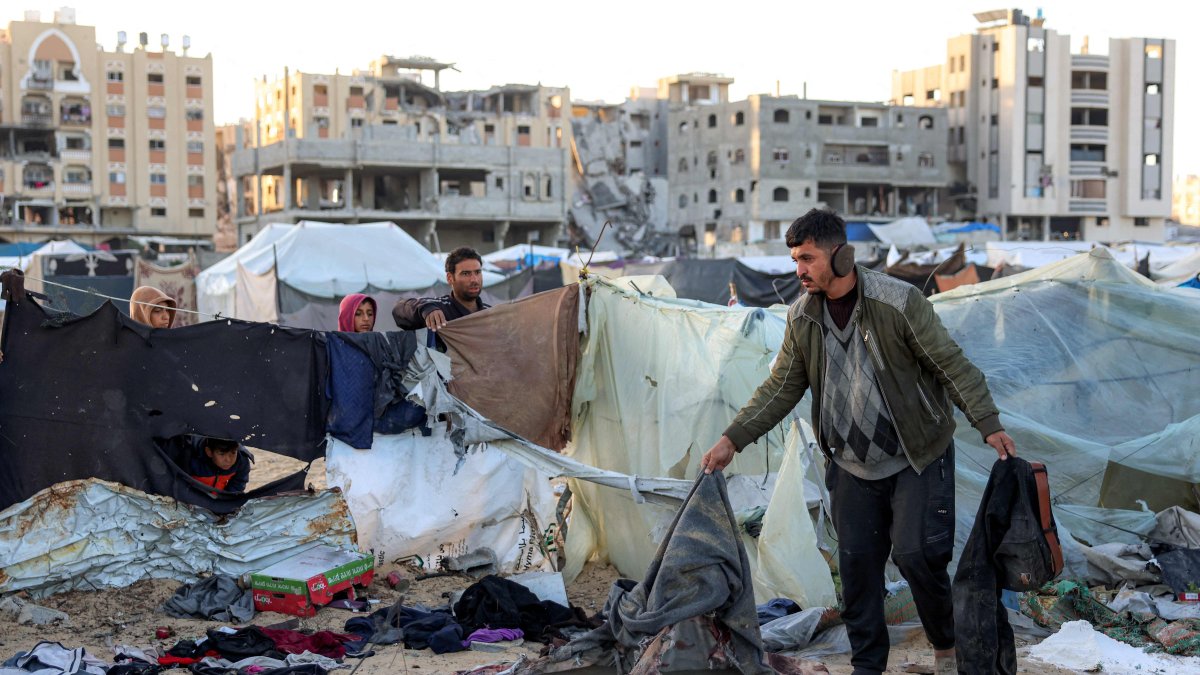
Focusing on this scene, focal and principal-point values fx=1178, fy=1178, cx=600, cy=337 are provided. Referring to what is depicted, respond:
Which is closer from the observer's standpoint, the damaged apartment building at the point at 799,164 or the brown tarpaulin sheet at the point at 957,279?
the brown tarpaulin sheet at the point at 957,279

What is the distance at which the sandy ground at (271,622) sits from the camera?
16.5ft

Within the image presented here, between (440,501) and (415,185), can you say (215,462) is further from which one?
(415,185)

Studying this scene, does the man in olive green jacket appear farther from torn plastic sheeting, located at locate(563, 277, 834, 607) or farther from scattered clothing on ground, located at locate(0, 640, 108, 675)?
scattered clothing on ground, located at locate(0, 640, 108, 675)

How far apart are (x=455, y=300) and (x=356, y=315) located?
95 centimetres

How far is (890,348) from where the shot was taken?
4.08m

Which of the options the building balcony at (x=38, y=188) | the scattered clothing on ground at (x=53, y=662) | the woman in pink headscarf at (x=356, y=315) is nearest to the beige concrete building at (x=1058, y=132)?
the building balcony at (x=38, y=188)

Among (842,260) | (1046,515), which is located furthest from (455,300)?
(1046,515)

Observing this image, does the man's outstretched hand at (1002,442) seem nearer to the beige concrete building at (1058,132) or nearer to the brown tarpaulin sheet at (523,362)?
the brown tarpaulin sheet at (523,362)

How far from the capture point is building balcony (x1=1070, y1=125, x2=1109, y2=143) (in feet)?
236

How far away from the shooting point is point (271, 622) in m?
5.70

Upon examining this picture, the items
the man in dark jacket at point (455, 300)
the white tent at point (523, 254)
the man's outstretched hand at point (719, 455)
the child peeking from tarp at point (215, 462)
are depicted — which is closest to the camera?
the man's outstretched hand at point (719, 455)

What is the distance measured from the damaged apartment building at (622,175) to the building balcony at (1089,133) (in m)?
25.2

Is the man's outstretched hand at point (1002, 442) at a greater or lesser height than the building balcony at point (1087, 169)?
lesser

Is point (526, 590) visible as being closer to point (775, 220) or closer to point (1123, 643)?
point (1123, 643)
